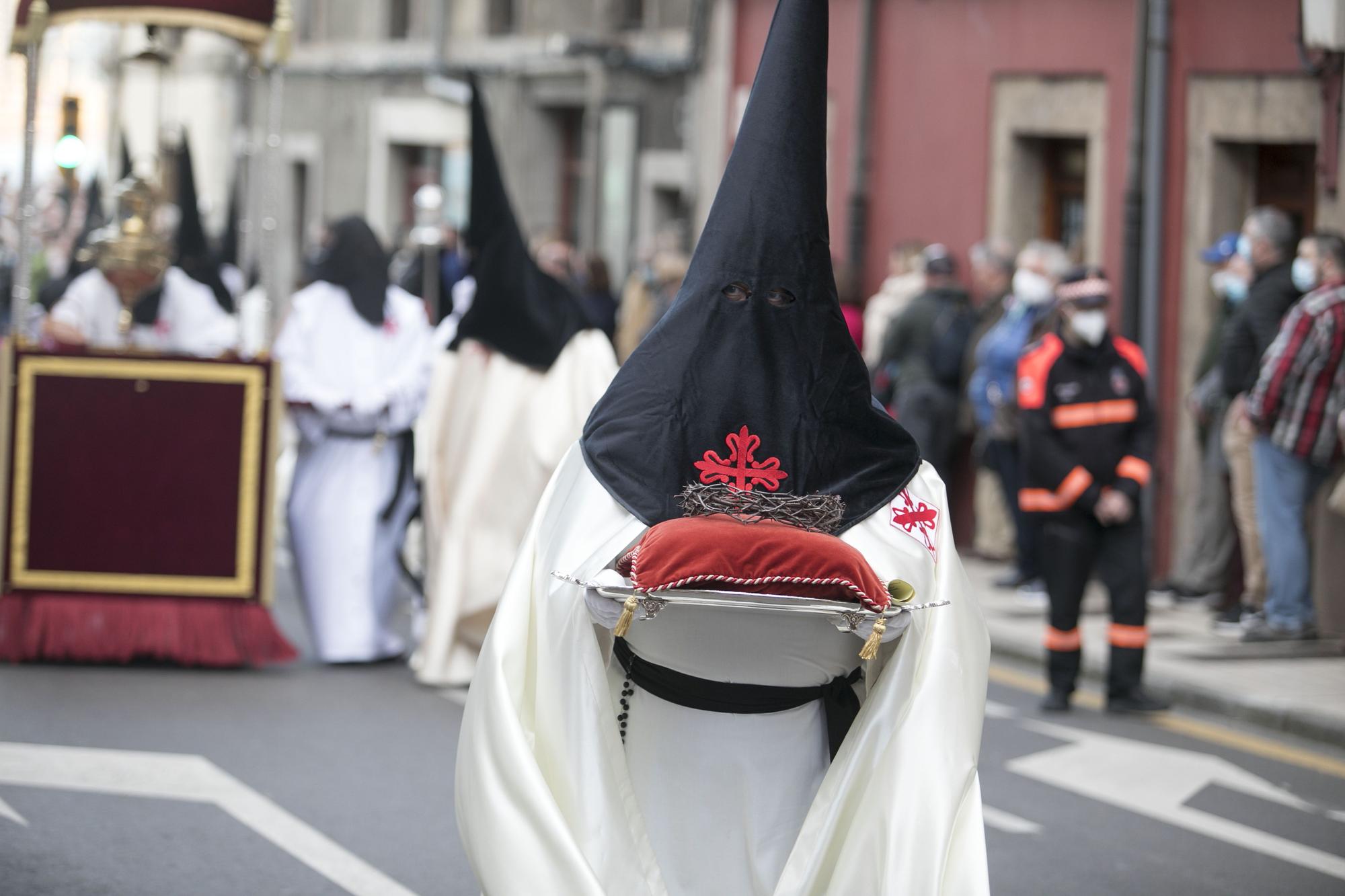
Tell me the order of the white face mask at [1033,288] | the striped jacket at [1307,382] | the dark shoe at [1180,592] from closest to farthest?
the striped jacket at [1307,382]
the dark shoe at [1180,592]
the white face mask at [1033,288]

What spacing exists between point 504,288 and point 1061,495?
2.72m

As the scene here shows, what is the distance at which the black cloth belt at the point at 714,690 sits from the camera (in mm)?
4266

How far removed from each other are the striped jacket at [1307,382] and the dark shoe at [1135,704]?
2.02 metres

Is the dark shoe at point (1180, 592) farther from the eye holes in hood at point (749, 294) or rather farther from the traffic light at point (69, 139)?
the eye holes in hood at point (749, 294)

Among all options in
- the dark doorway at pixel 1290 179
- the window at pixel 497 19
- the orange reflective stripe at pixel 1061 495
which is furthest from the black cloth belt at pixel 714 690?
the window at pixel 497 19

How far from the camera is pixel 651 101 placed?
75.1ft

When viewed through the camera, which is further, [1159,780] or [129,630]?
[129,630]

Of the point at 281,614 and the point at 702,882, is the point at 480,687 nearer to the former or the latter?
the point at 702,882

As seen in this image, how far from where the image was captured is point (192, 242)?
54.5 feet

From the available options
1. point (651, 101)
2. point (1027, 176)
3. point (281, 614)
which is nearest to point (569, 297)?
point (281, 614)

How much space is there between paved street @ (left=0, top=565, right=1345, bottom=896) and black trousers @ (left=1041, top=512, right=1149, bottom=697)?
242 millimetres

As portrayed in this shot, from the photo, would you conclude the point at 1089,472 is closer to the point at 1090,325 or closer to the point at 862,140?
the point at 1090,325

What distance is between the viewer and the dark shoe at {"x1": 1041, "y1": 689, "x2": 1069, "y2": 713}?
364 inches

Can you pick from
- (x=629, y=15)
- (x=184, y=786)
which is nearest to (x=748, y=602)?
(x=184, y=786)
